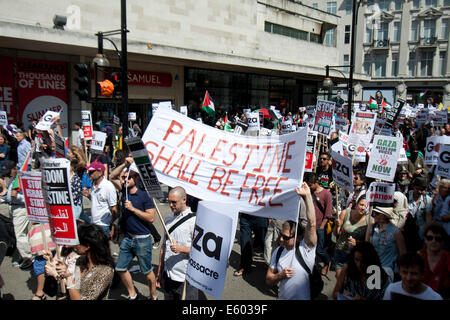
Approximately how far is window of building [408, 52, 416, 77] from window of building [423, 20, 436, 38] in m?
2.51

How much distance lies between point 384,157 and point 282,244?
284 cm

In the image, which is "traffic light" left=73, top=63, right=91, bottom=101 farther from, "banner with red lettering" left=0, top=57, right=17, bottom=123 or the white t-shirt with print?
the white t-shirt with print

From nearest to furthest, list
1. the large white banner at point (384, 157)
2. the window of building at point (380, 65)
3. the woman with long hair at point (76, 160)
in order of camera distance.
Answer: the large white banner at point (384, 157) < the woman with long hair at point (76, 160) < the window of building at point (380, 65)

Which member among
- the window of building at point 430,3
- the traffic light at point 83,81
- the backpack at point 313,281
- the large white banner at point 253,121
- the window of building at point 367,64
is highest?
the window of building at point 430,3

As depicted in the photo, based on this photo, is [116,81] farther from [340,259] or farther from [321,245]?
[340,259]

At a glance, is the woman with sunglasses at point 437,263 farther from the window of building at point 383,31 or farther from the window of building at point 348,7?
the window of building at point 348,7

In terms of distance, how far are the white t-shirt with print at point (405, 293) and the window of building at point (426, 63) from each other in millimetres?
51634

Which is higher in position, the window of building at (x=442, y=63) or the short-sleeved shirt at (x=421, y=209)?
the window of building at (x=442, y=63)

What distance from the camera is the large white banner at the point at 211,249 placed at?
141 inches

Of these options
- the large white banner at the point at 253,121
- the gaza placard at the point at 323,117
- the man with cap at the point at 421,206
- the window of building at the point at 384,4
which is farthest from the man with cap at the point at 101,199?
the window of building at the point at 384,4

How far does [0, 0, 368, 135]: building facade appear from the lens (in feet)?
51.4

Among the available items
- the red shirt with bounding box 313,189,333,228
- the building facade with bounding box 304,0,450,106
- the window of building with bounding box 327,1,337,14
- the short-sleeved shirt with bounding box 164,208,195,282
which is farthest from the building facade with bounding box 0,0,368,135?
the window of building with bounding box 327,1,337,14

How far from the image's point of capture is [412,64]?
49062 mm

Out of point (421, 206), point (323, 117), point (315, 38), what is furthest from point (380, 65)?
point (421, 206)
